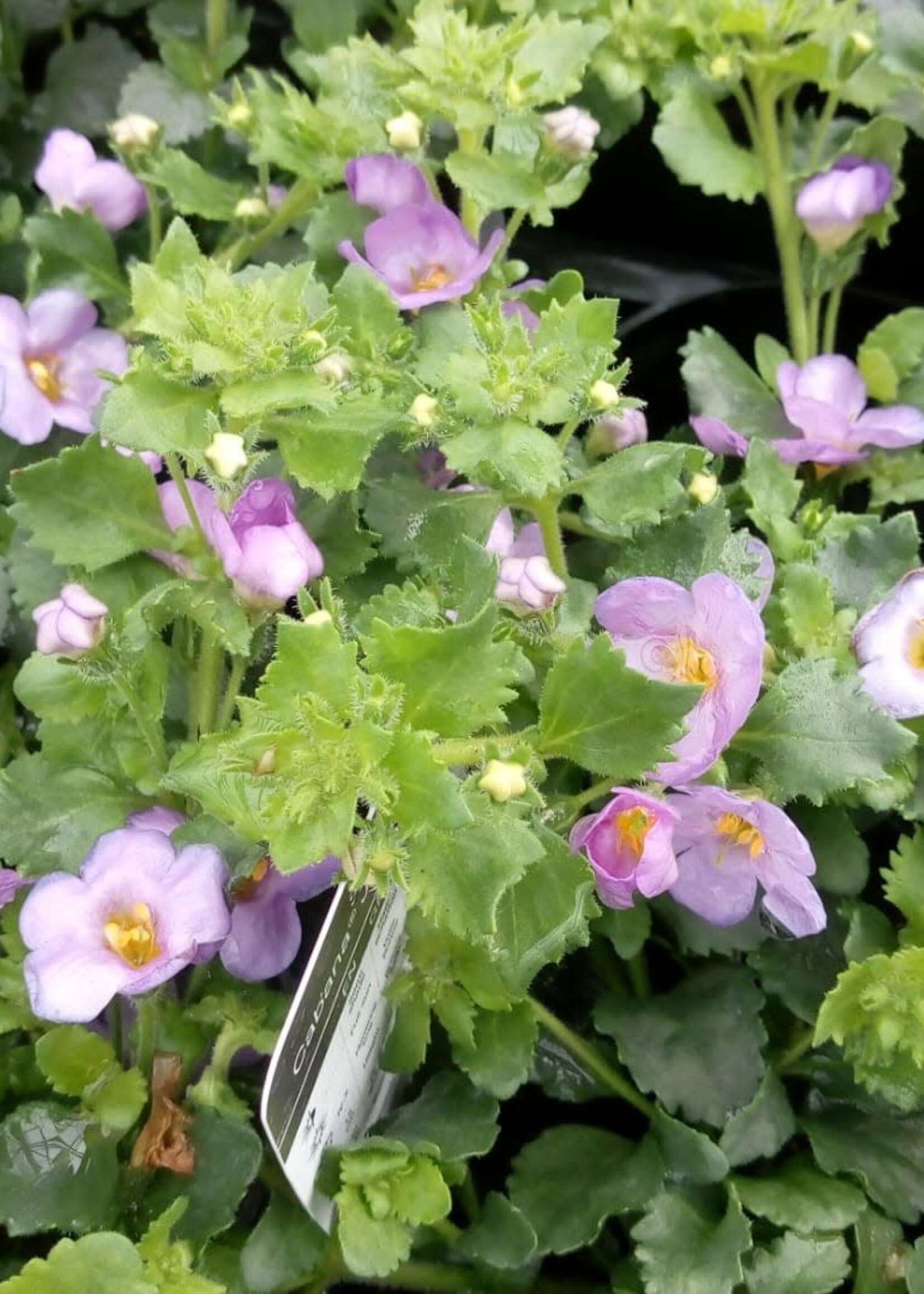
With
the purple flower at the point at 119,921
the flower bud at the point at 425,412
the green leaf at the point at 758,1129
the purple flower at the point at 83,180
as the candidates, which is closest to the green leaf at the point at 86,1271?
the purple flower at the point at 119,921

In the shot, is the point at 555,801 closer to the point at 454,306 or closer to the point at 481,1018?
the point at 481,1018

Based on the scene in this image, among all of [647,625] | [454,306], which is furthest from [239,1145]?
[454,306]

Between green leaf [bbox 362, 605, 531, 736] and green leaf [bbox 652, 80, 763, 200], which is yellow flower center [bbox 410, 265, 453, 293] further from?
green leaf [bbox 362, 605, 531, 736]

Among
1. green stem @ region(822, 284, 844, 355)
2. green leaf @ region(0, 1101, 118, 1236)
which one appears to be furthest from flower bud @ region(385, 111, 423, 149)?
green leaf @ region(0, 1101, 118, 1236)

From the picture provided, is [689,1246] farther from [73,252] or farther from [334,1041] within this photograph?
[73,252]

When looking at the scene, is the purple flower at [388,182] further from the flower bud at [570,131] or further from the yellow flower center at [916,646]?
the yellow flower center at [916,646]

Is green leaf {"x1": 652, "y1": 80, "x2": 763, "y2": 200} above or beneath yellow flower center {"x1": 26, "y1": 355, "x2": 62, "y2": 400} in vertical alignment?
above
